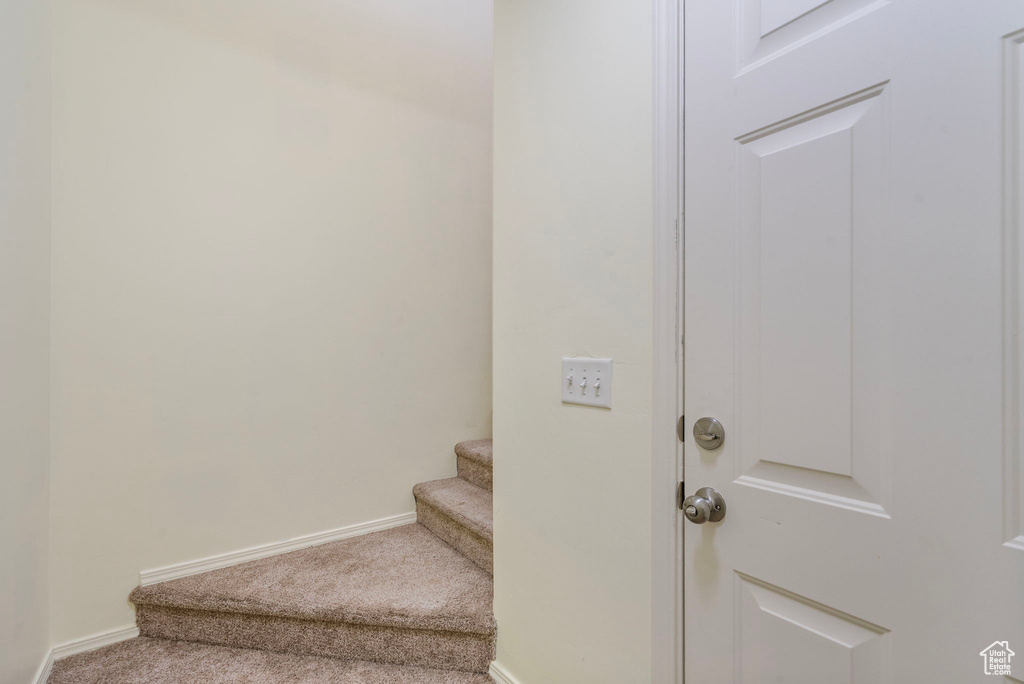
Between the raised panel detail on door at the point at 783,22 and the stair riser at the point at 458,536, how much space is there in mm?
1528

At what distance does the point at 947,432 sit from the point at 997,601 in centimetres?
21

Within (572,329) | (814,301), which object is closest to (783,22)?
(814,301)

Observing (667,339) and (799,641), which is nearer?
(799,641)

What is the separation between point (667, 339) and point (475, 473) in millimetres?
1491

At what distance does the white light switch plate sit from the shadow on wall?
5.68ft

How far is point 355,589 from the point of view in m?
1.65

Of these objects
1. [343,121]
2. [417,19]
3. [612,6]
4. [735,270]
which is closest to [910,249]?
[735,270]

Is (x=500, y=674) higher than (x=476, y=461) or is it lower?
lower

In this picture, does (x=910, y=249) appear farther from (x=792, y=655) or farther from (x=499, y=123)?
(x=499, y=123)

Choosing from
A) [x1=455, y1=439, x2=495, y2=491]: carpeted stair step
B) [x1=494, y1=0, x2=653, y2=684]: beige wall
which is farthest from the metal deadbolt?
[x1=455, y1=439, x2=495, y2=491]: carpeted stair step

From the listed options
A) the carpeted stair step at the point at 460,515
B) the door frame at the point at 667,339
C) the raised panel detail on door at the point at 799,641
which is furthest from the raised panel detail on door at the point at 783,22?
the carpeted stair step at the point at 460,515

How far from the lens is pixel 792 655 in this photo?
0.80 m

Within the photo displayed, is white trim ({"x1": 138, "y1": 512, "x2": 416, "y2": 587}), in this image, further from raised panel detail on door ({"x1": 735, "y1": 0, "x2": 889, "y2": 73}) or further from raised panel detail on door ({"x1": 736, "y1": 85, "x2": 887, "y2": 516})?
raised panel detail on door ({"x1": 735, "y1": 0, "x2": 889, "y2": 73})

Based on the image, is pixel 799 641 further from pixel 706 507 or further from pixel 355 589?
pixel 355 589
